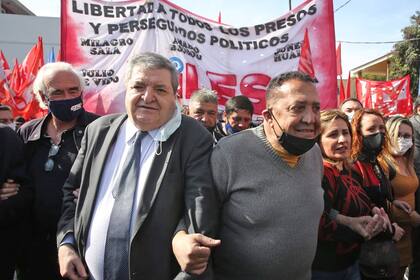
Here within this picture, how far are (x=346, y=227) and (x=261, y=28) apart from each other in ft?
9.51

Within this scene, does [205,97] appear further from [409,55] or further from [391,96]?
[409,55]

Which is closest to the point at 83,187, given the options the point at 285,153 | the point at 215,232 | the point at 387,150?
the point at 215,232

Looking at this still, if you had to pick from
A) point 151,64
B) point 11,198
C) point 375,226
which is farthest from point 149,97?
point 375,226

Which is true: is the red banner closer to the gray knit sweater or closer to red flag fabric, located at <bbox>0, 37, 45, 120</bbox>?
red flag fabric, located at <bbox>0, 37, 45, 120</bbox>

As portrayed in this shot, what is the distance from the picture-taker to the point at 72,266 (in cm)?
167

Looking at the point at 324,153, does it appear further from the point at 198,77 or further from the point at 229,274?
the point at 198,77

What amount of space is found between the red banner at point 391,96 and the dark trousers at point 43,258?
843cm

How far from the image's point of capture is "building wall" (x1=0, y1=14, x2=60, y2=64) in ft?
82.1

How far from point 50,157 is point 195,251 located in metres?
1.26

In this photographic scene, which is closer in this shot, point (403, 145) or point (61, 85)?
point (61, 85)

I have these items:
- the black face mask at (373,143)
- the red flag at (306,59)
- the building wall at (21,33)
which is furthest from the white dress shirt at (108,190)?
the building wall at (21,33)

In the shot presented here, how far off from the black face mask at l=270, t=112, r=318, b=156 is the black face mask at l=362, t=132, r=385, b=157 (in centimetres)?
122

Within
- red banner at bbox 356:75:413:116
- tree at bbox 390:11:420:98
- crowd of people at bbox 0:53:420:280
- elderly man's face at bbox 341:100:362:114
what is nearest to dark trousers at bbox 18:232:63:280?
crowd of people at bbox 0:53:420:280

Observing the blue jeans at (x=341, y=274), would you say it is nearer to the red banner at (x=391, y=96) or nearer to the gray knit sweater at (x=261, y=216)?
the gray knit sweater at (x=261, y=216)
